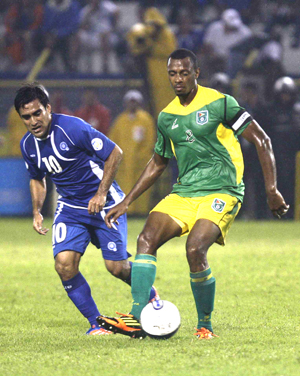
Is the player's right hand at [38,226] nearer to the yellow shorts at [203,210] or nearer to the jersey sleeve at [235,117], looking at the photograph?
the yellow shorts at [203,210]

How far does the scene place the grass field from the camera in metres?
4.11

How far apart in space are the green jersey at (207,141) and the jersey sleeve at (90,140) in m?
0.67

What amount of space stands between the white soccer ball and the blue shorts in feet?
3.55

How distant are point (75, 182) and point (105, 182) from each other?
0.39 meters

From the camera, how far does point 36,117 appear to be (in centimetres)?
558

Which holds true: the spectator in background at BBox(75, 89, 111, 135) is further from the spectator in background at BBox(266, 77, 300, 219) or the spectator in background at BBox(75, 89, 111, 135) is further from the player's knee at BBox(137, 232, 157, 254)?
the player's knee at BBox(137, 232, 157, 254)

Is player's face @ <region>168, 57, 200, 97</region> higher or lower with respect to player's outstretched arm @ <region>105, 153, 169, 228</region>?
higher

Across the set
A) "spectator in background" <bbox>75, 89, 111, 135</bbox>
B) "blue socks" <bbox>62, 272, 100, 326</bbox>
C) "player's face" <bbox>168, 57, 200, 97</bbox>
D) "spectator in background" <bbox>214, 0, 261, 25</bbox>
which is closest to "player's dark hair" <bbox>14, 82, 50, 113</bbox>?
"player's face" <bbox>168, 57, 200, 97</bbox>

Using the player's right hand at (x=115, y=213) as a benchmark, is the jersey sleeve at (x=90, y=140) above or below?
above

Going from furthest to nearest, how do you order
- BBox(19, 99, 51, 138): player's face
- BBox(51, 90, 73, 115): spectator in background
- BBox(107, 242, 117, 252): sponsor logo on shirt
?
1. BBox(51, 90, 73, 115): spectator in background
2. BBox(107, 242, 117, 252): sponsor logo on shirt
3. BBox(19, 99, 51, 138): player's face

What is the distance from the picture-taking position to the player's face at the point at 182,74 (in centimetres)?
507

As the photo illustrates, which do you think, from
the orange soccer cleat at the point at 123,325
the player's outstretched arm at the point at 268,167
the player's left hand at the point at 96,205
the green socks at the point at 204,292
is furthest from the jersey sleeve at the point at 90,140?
the orange soccer cleat at the point at 123,325

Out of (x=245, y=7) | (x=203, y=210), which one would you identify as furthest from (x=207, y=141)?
(x=245, y=7)

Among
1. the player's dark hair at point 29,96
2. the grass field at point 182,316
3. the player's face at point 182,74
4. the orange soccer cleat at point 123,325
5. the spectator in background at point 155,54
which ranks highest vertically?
the spectator in background at point 155,54
